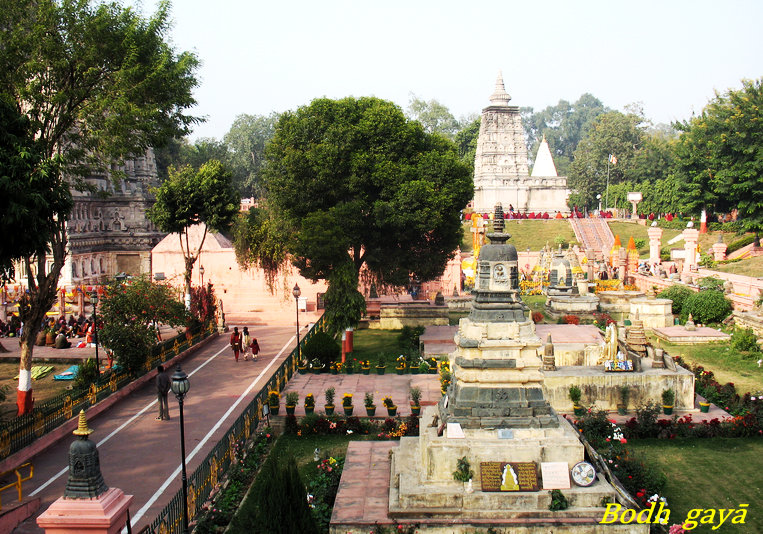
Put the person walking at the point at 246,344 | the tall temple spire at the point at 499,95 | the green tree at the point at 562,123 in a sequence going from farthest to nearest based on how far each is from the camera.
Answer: the green tree at the point at 562,123 → the tall temple spire at the point at 499,95 → the person walking at the point at 246,344

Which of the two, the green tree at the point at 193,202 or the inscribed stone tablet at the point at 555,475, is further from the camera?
the green tree at the point at 193,202

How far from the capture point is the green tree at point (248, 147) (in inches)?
2790

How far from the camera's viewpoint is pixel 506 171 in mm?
66125

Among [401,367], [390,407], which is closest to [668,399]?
[390,407]

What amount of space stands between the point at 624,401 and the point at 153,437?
11.8 meters

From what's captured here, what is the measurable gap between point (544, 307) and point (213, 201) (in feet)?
55.7

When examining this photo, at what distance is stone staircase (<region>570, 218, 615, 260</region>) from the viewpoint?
52.4 metres

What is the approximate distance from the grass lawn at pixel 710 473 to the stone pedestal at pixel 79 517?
30.2 feet

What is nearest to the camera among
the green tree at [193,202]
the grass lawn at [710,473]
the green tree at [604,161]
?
the grass lawn at [710,473]

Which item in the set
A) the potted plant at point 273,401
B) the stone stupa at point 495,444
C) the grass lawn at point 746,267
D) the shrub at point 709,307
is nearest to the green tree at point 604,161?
the grass lawn at point 746,267

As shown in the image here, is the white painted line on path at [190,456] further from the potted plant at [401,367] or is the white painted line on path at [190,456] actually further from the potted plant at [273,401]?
the potted plant at [401,367]

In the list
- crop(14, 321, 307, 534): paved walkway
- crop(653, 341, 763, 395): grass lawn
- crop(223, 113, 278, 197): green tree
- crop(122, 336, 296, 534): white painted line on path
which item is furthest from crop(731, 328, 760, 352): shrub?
crop(223, 113, 278, 197): green tree

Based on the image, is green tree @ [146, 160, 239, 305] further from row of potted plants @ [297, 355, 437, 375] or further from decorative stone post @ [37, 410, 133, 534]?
decorative stone post @ [37, 410, 133, 534]

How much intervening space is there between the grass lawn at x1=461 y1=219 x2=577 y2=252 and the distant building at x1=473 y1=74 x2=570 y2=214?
20.0 ft
